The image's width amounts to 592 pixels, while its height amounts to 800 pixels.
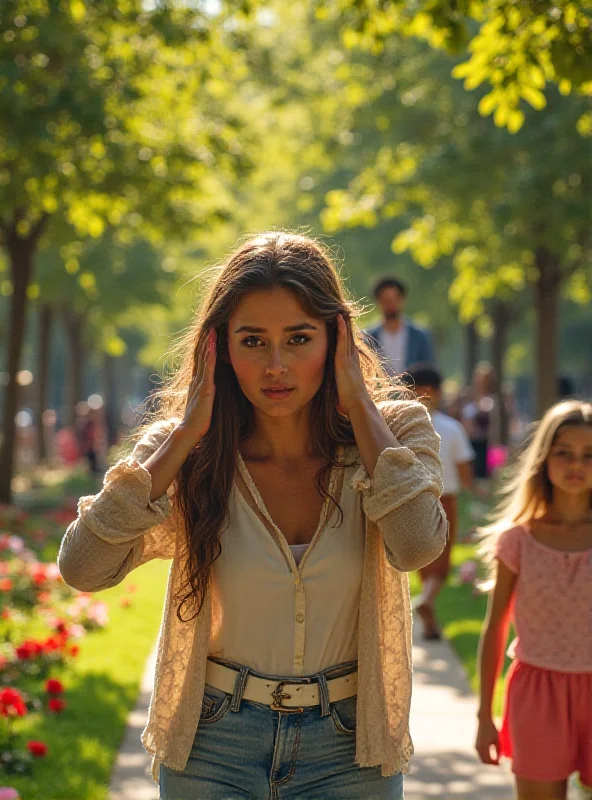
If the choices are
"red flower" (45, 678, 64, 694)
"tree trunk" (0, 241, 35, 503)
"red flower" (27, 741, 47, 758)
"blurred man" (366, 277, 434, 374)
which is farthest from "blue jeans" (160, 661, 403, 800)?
"tree trunk" (0, 241, 35, 503)

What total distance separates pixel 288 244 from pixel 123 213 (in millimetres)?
14933

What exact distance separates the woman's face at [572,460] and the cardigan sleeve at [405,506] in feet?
5.36

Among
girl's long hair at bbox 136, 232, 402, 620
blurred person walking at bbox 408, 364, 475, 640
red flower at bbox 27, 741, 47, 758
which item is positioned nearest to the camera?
girl's long hair at bbox 136, 232, 402, 620

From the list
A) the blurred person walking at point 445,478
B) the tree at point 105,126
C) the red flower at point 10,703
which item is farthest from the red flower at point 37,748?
the tree at point 105,126

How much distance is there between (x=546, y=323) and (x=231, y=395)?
1790 centimetres

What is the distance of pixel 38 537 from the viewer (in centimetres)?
1384

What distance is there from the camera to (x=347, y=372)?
3.07 meters

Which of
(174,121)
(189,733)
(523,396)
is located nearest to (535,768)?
(189,733)

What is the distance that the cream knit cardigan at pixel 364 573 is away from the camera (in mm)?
2875

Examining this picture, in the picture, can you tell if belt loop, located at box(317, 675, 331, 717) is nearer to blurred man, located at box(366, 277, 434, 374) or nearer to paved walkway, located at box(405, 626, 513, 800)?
paved walkway, located at box(405, 626, 513, 800)

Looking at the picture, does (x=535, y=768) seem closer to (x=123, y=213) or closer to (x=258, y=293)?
(x=258, y=293)

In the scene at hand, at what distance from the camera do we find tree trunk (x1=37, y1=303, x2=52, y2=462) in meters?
27.4

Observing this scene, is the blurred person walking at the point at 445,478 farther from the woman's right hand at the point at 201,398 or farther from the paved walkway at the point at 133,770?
the woman's right hand at the point at 201,398

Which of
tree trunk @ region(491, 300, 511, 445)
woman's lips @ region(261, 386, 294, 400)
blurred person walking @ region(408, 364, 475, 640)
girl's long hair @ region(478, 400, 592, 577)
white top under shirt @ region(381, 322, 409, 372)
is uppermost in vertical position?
tree trunk @ region(491, 300, 511, 445)
